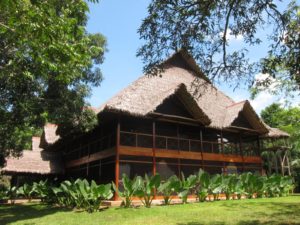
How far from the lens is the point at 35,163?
22.9 meters

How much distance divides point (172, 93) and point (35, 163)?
1198 cm

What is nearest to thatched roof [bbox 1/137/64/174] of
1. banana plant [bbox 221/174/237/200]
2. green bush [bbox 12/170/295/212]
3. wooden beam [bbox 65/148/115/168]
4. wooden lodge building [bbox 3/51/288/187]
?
wooden lodge building [bbox 3/51/288/187]

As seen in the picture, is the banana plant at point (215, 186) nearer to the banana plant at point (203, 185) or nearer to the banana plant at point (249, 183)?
the banana plant at point (203, 185)

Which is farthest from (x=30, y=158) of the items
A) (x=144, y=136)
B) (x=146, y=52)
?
(x=146, y=52)

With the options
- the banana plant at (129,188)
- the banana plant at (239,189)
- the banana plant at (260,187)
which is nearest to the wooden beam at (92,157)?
the banana plant at (129,188)

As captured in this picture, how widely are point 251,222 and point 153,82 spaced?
38.8ft

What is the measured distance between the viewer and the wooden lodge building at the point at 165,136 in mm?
15594

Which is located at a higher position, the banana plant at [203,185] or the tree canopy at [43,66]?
the tree canopy at [43,66]

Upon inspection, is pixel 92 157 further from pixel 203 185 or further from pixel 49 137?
pixel 49 137

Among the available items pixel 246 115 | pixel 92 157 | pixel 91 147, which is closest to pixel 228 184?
pixel 246 115

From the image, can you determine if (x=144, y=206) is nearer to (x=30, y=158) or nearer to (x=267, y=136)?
(x=267, y=136)

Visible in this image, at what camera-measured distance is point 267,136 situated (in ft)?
69.5

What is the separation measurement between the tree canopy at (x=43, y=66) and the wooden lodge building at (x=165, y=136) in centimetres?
171

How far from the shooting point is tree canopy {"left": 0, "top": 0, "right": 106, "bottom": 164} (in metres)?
6.19
